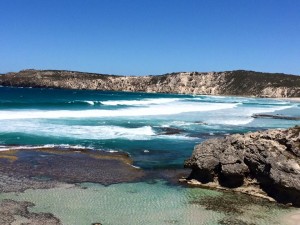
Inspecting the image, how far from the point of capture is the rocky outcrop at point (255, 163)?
58.3 feet

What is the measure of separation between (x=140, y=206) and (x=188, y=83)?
168 m

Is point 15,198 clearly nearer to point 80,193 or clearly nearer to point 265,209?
point 80,193

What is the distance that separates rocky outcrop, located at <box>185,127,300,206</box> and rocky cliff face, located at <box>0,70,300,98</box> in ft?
430

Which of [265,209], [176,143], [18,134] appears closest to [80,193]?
[265,209]

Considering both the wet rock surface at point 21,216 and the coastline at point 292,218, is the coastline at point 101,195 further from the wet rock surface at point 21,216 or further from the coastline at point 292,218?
the coastline at point 292,218

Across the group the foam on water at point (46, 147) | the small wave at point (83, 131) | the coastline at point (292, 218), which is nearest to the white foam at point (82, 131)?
the small wave at point (83, 131)

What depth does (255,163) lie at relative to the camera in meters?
19.4

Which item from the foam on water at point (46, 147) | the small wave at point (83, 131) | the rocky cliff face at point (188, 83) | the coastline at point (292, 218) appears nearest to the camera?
the coastline at point (292, 218)

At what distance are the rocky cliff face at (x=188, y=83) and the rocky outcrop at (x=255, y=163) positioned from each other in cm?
13095

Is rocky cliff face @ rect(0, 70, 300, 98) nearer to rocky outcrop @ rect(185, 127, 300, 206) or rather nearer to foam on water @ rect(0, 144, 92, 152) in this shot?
foam on water @ rect(0, 144, 92, 152)

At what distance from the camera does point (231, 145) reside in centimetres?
2078

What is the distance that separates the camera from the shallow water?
15.1 meters

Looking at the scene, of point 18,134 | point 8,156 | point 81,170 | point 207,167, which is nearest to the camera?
point 207,167

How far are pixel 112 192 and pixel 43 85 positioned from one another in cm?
17655
